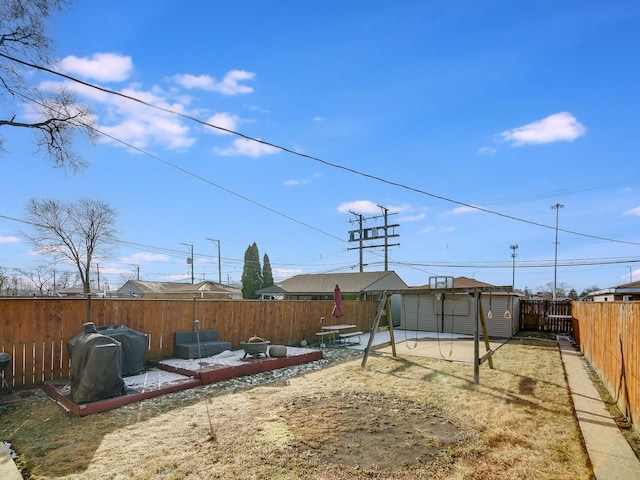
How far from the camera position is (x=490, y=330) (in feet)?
51.9

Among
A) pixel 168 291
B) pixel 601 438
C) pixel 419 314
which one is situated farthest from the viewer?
pixel 168 291

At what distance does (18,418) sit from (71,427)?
3.40ft

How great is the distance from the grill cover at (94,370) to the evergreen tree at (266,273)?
30405 millimetres

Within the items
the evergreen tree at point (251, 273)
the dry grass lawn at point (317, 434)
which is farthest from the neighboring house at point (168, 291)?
the dry grass lawn at point (317, 434)

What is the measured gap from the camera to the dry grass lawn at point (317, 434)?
136 inches

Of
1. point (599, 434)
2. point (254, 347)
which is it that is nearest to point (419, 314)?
point (254, 347)

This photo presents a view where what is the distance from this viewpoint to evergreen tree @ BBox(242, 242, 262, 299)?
35094mm

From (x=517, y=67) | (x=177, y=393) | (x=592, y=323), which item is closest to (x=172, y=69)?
(x=177, y=393)

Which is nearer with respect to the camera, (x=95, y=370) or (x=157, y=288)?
(x=95, y=370)

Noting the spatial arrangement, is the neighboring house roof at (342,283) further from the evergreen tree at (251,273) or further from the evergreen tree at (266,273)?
the evergreen tree at (266,273)

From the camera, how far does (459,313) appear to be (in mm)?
16562

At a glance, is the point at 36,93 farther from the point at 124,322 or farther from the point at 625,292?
the point at 625,292

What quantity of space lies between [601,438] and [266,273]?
3346cm

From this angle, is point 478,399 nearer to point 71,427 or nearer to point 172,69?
Answer: point 71,427
